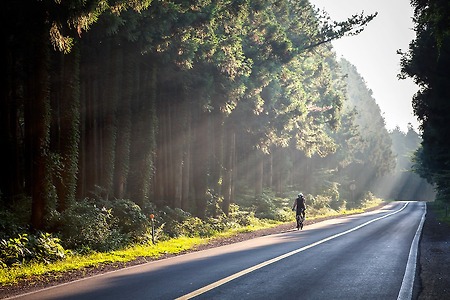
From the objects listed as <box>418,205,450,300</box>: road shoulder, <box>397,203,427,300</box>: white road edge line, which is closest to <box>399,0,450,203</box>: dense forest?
<box>418,205,450,300</box>: road shoulder

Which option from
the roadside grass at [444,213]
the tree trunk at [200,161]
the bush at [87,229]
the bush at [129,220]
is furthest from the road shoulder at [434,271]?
the roadside grass at [444,213]

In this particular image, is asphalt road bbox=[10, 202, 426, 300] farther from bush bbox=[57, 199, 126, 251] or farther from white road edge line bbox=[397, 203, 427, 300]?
bush bbox=[57, 199, 126, 251]

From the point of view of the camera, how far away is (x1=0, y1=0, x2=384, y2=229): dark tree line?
1391cm

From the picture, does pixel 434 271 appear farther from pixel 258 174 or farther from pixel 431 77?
pixel 258 174

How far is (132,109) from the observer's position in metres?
21.6

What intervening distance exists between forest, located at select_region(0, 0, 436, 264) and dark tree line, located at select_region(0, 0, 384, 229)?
0.05 m

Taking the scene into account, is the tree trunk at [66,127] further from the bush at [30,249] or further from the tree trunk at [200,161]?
the tree trunk at [200,161]

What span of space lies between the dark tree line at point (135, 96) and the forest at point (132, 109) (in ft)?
0.17

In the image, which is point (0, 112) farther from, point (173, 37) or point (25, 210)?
point (173, 37)

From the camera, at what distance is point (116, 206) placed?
18.0 m

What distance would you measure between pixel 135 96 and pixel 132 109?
67 cm

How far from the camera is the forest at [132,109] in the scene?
1389 centimetres

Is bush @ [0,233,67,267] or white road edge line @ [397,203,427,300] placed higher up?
bush @ [0,233,67,267]

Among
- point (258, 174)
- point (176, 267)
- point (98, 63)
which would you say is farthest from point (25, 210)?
point (258, 174)
